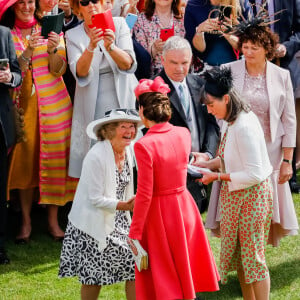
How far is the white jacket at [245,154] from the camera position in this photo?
4.84 meters

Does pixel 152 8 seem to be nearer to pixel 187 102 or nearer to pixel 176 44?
pixel 176 44

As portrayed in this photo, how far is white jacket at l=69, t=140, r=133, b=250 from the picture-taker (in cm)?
490

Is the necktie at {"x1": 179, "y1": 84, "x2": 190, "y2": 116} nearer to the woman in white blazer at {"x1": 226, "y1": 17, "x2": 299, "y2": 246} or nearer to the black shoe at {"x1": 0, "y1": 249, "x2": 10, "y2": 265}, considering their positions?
the woman in white blazer at {"x1": 226, "y1": 17, "x2": 299, "y2": 246}

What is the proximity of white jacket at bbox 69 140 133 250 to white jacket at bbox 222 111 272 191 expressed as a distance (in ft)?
2.69

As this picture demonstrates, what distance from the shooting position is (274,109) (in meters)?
5.82

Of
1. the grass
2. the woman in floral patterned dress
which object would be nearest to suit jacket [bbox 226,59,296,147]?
the grass

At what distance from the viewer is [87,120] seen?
6.52 metres

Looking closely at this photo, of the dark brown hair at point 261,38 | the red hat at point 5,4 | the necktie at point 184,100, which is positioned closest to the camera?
the dark brown hair at point 261,38

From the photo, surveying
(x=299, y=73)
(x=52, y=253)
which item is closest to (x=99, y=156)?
(x=52, y=253)

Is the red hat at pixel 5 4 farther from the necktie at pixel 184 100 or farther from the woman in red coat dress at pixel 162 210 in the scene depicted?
the woman in red coat dress at pixel 162 210

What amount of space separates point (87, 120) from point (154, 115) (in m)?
2.00

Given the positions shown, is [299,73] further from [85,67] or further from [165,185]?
[165,185]

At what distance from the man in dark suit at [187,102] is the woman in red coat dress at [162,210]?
3.45ft

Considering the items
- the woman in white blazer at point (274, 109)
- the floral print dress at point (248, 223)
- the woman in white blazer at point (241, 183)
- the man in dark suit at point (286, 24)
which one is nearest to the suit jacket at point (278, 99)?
the woman in white blazer at point (274, 109)
